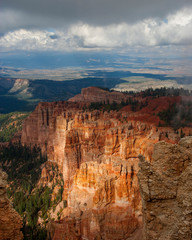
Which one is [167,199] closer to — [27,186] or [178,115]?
[178,115]

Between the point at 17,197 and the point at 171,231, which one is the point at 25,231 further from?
the point at 171,231

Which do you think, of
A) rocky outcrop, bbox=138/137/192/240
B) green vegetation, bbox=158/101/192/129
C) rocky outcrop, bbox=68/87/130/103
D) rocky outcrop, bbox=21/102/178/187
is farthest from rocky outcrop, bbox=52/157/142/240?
rocky outcrop, bbox=68/87/130/103

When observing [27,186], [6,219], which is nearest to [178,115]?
[27,186]

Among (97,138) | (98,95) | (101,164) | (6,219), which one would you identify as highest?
(98,95)

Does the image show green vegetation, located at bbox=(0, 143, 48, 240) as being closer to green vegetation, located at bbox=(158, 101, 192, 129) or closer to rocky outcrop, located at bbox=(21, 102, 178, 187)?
rocky outcrop, located at bbox=(21, 102, 178, 187)

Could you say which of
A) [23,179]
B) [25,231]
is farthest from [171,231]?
[23,179]

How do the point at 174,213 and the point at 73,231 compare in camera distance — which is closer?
the point at 174,213

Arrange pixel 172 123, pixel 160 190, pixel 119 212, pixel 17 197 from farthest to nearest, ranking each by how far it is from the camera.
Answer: pixel 17 197
pixel 172 123
pixel 119 212
pixel 160 190

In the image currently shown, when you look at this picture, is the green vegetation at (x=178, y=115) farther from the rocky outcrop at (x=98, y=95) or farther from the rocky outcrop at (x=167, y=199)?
the rocky outcrop at (x=98, y=95)
